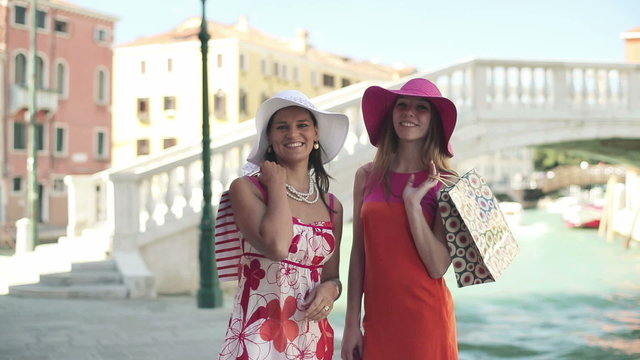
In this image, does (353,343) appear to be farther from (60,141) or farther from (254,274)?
(60,141)

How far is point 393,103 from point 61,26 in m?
33.0

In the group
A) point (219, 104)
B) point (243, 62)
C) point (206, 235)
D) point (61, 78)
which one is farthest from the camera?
point (219, 104)

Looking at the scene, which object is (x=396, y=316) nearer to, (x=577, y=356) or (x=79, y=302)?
(x=577, y=356)

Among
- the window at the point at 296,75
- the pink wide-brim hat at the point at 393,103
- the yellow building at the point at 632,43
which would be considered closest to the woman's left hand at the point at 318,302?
the pink wide-brim hat at the point at 393,103

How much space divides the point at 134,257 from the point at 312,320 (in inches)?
279

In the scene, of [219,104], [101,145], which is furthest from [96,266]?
[219,104]

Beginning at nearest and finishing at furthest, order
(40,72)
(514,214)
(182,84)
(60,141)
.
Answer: (40,72)
(60,141)
(514,214)
(182,84)

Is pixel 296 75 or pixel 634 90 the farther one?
pixel 296 75

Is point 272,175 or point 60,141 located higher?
point 60,141

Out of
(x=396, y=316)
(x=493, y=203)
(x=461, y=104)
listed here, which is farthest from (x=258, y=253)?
(x=461, y=104)

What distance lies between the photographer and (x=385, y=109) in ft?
8.31

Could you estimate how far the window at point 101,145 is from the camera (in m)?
33.8

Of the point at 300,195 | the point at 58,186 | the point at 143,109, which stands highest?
the point at 143,109

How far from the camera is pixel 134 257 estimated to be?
902 centimetres
